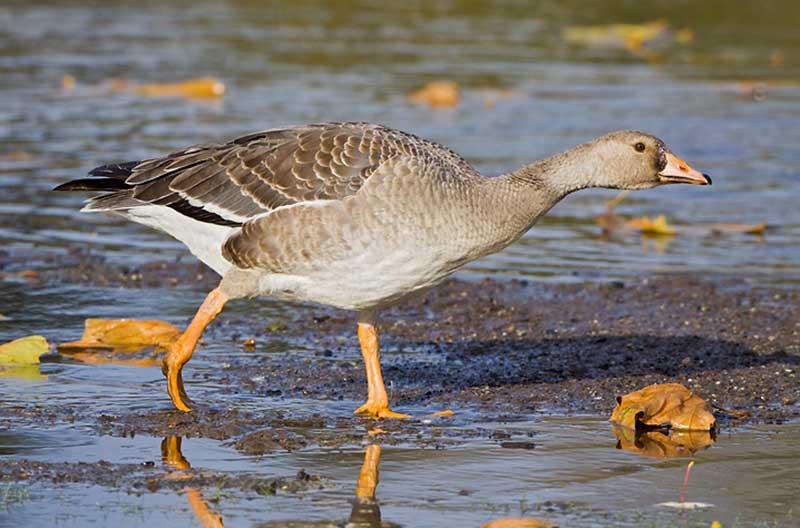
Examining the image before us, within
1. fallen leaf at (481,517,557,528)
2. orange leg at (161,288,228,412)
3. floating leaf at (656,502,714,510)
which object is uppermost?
orange leg at (161,288,228,412)

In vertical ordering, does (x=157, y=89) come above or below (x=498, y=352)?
above

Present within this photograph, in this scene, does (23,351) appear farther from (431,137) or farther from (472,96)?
(472,96)

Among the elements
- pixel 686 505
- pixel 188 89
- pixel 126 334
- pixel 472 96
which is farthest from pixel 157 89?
pixel 686 505

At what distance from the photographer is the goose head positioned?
8.25m

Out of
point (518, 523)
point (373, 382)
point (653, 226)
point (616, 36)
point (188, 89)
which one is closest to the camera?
point (518, 523)

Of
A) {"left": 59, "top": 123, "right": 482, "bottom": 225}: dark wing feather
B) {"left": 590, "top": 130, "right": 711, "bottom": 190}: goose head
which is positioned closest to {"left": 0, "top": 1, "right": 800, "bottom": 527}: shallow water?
{"left": 59, "top": 123, "right": 482, "bottom": 225}: dark wing feather

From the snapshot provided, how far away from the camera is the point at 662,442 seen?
25.5ft

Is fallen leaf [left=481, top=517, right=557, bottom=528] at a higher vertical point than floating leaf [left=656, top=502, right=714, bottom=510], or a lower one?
higher

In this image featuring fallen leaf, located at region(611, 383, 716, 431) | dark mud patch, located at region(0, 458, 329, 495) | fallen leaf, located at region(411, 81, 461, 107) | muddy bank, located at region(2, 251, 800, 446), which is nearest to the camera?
dark mud patch, located at region(0, 458, 329, 495)

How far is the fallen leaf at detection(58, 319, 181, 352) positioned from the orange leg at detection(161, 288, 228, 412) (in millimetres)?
1155

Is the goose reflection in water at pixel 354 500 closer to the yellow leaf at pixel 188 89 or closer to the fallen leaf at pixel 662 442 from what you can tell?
the fallen leaf at pixel 662 442

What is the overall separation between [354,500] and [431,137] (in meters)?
11.5

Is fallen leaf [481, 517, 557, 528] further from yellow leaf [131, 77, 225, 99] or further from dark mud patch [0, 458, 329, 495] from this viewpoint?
yellow leaf [131, 77, 225, 99]

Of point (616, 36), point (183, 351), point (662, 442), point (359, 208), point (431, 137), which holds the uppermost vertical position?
point (616, 36)
